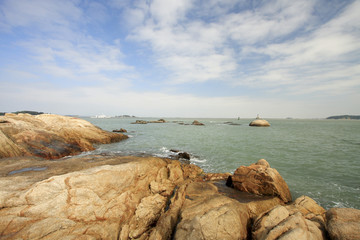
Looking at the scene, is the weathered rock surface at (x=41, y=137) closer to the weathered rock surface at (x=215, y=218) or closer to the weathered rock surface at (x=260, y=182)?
the weathered rock surface at (x=215, y=218)

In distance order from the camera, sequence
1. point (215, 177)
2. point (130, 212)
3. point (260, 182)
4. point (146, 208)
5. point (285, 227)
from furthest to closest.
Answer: point (215, 177), point (260, 182), point (146, 208), point (130, 212), point (285, 227)

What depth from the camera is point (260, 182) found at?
747 cm

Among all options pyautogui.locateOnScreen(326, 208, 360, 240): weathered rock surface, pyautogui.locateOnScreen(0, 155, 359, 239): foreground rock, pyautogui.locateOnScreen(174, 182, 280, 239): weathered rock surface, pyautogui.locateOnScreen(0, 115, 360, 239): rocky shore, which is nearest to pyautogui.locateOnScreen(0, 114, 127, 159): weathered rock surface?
pyautogui.locateOnScreen(0, 115, 360, 239): rocky shore

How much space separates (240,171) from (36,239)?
8.42 meters

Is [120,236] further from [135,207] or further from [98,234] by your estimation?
[135,207]

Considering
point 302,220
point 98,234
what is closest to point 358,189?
point 302,220

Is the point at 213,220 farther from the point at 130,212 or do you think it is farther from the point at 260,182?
the point at 260,182

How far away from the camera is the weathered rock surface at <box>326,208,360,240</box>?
403 centimetres

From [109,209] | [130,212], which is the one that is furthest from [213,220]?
[109,209]

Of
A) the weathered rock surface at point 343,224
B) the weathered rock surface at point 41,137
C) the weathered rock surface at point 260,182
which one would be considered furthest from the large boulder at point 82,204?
the weathered rock surface at point 41,137

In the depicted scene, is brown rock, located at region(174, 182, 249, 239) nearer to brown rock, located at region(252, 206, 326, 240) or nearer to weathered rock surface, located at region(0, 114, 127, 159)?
brown rock, located at region(252, 206, 326, 240)

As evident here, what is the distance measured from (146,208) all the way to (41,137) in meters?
15.7

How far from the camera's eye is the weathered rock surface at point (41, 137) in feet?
40.1

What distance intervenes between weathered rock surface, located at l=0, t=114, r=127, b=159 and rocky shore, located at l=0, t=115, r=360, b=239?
14.5 feet
